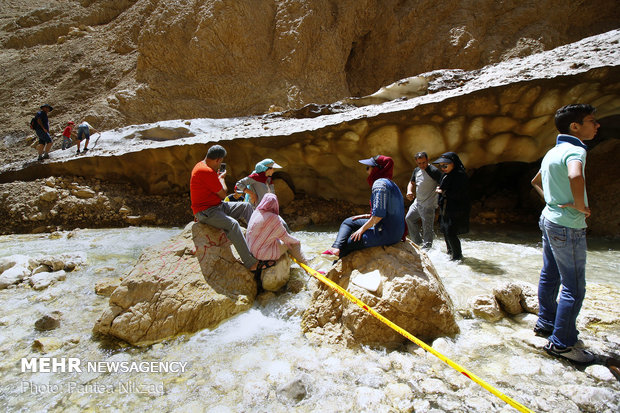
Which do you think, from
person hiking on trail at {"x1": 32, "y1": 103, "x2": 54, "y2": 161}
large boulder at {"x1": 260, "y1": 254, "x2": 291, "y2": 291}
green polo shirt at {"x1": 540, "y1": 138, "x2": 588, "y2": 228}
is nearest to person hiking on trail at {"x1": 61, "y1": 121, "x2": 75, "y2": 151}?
person hiking on trail at {"x1": 32, "y1": 103, "x2": 54, "y2": 161}

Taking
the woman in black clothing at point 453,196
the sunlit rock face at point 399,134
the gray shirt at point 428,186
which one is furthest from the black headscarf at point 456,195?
the sunlit rock face at point 399,134

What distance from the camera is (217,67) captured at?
10.9 m

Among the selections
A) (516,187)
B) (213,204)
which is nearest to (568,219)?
(213,204)

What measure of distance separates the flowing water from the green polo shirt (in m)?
0.79

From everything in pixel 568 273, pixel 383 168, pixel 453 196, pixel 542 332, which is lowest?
pixel 542 332

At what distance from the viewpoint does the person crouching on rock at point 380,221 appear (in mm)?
2260

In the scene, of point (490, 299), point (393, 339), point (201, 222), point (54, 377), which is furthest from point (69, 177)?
point (490, 299)

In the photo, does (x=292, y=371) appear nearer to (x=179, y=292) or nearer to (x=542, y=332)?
(x=179, y=292)

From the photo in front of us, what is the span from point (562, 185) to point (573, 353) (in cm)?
93

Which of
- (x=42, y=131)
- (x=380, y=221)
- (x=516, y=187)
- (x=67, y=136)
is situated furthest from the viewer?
(x=67, y=136)

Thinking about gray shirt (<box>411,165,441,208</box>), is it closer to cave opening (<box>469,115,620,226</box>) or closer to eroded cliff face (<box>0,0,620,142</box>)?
cave opening (<box>469,115,620,226</box>)

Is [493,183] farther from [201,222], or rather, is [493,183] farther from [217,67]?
[217,67]

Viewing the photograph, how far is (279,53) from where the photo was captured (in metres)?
11.1

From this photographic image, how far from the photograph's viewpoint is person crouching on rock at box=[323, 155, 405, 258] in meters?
2.26
